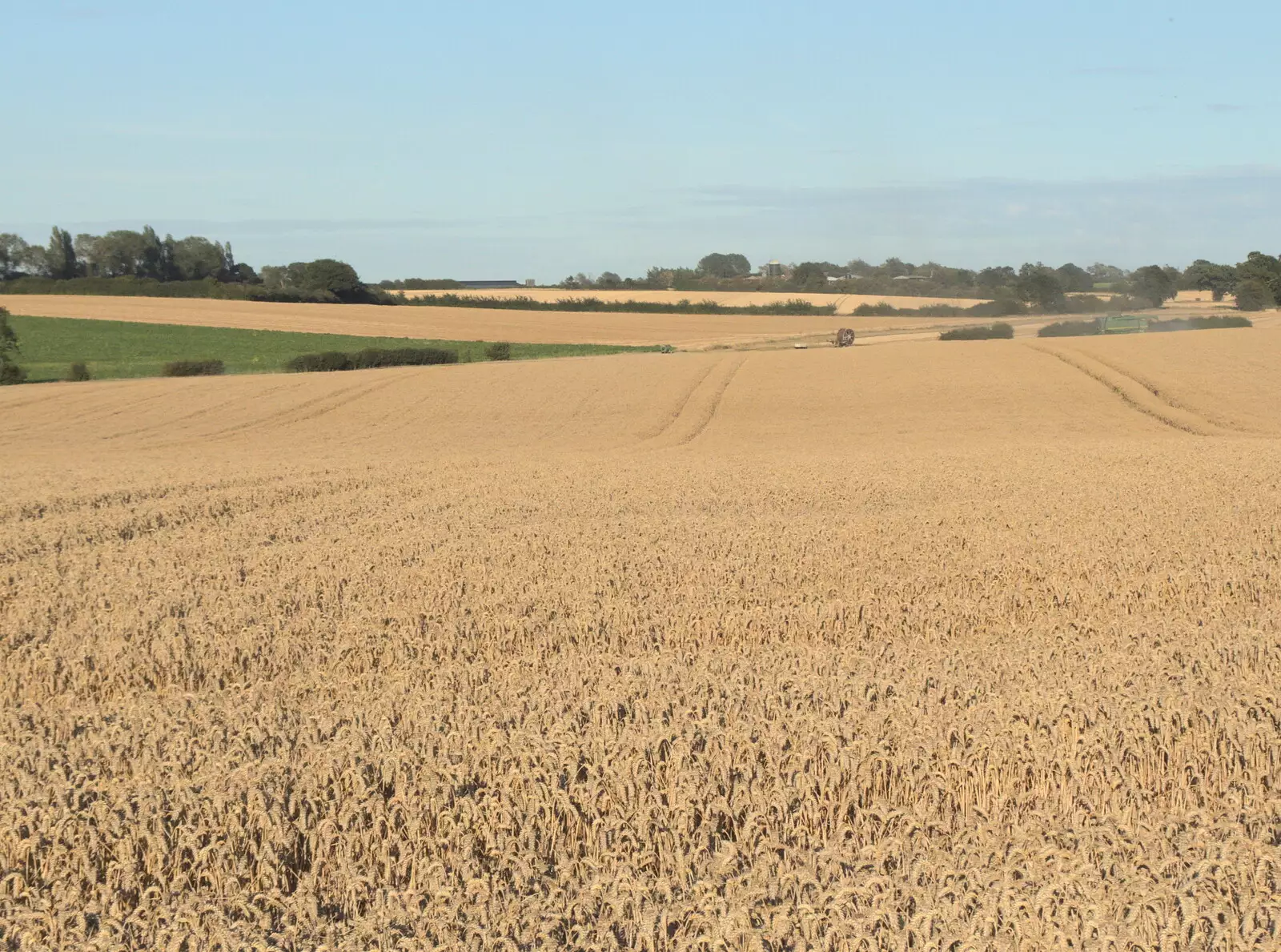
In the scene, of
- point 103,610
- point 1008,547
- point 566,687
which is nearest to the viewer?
point 566,687

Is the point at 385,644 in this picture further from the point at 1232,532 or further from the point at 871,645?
the point at 1232,532

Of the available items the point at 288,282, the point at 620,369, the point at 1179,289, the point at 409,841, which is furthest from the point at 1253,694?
the point at 1179,289

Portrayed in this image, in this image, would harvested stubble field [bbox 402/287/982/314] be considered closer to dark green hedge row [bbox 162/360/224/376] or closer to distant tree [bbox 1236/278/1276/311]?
distant tree [bbox 1236/278/1276/311]

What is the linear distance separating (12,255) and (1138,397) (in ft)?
386

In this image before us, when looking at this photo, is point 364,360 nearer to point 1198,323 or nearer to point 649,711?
point 1198,323

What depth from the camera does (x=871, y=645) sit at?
344 inches

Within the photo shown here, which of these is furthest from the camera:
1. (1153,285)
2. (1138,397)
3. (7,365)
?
(1153,285)

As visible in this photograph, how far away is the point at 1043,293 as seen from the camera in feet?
314

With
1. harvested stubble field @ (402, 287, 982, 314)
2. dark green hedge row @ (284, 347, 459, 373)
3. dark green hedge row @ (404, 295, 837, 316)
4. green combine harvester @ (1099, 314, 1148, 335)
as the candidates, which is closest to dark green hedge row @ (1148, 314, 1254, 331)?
green combine harvester @ (1099, 314, 1148, 335)

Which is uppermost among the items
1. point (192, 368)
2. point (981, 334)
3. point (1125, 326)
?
point (1125, 326)

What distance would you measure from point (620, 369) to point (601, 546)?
36040 mm

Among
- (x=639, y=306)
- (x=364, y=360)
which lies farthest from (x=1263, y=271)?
(x=364, y=360)

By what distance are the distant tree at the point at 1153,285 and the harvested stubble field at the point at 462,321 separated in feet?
57.6

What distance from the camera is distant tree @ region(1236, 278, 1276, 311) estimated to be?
87.3 metres
